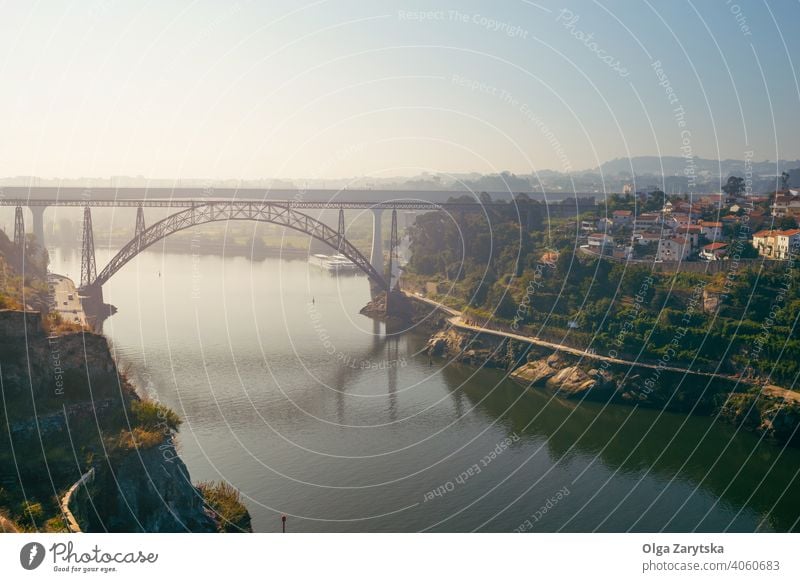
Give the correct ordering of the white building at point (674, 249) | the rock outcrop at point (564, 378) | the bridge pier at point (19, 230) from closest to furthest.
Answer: the rock outcrop at point (564, 378), the white building at point (674, 249), the bridge pier at point (19, 230)

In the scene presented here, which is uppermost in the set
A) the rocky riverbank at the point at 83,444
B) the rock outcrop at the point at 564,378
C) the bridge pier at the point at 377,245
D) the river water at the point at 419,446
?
the bridge pier at the point at 377,245

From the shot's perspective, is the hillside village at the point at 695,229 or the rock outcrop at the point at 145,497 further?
the hillside village at the point at 695,229

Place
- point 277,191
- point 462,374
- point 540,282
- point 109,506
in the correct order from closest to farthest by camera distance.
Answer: point 109,506, point 462,374, point 540,282, point 277,191

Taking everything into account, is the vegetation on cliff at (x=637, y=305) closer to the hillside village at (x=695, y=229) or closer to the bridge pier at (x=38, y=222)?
the hillside village at (x=695, y=229)

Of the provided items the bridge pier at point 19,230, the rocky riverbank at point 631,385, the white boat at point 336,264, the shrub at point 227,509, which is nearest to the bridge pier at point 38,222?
the bridge pier at point 19,230

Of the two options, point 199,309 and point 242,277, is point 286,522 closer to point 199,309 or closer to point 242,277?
point 199,309

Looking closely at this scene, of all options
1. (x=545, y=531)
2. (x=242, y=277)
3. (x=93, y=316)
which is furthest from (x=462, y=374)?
(x=242, y=277)

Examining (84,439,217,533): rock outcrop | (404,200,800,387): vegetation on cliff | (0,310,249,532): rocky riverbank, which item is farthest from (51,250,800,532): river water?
(404,200,800,387): vegetation on cliff

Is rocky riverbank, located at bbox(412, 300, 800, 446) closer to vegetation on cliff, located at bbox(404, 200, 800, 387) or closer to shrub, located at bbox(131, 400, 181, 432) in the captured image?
vegetation on cliff, located at bbox(404, 200, 800, 387)

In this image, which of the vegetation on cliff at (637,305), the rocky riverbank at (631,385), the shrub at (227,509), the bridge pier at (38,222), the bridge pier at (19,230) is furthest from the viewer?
the bridge pier at (38,222)
